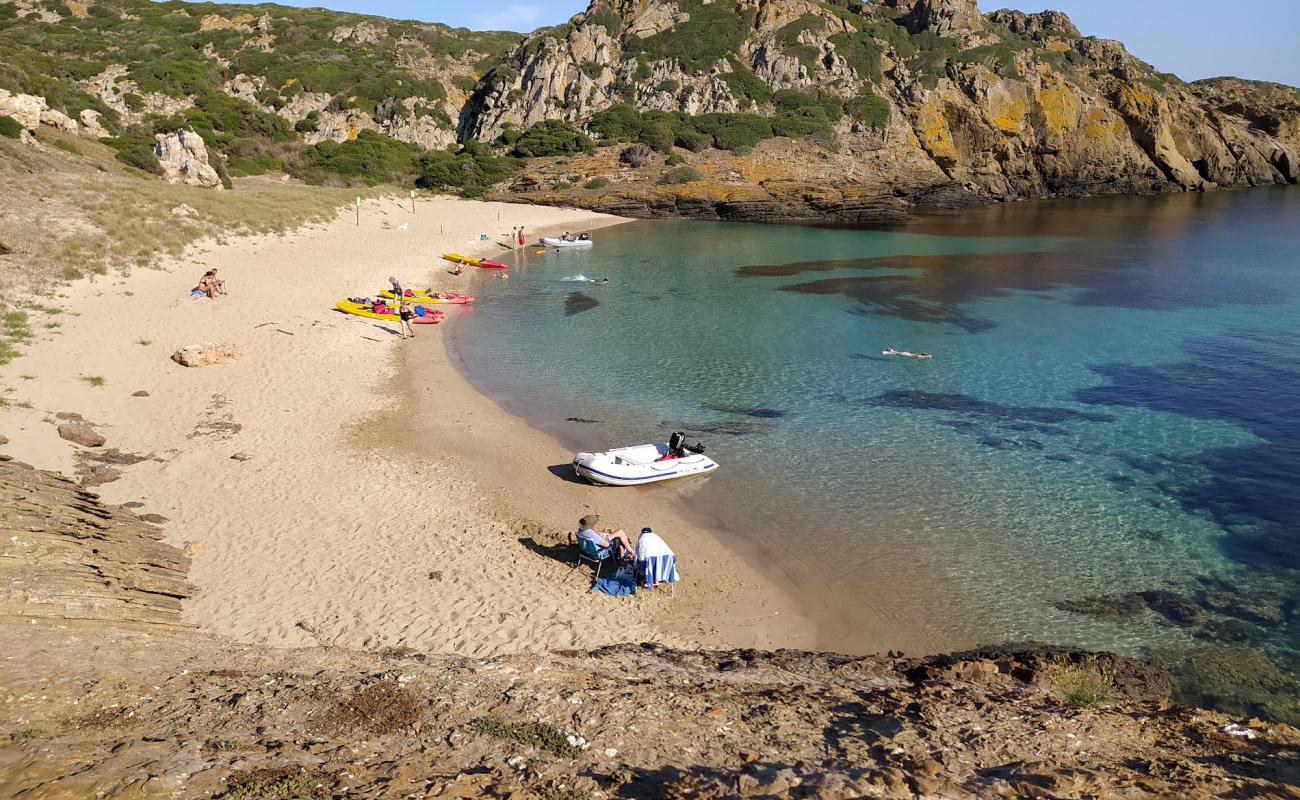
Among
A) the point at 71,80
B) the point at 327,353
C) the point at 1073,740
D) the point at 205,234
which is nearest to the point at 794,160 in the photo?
the point at 205,234

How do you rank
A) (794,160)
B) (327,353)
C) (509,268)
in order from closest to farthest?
(327,353)
(509,268)
(794,160)

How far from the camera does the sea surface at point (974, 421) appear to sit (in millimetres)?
11508

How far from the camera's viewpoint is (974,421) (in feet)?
61.4

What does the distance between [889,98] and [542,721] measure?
78528mm

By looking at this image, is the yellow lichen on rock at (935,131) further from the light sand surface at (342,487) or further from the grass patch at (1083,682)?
the grass patch at (1083,682)

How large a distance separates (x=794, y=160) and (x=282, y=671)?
63953 millimetres

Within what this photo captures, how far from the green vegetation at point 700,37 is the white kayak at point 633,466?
66116 mm

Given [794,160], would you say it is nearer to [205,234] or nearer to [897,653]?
[205,234]

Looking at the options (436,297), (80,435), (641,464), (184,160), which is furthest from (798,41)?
(80,435)

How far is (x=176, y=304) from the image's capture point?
74.6 feet

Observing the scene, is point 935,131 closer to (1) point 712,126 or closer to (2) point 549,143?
(1) point 712,126

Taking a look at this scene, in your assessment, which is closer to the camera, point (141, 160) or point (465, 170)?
point (141, 160)

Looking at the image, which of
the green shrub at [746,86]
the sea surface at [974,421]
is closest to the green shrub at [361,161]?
the sea surface at [974,421]

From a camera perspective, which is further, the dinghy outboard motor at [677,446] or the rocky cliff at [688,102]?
the rocky cliff at [688,102]
